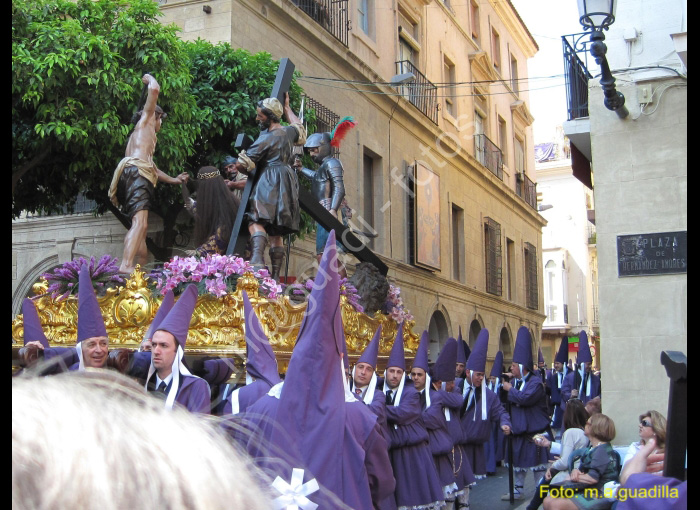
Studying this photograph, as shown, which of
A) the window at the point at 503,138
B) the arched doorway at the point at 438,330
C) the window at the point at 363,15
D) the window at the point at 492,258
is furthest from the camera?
the window at the point at 503,138

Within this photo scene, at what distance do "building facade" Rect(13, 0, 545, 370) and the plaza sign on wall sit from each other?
25.5 feet

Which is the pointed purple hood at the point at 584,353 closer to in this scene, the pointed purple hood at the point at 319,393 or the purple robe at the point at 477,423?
the purple robe at the point at 477,423

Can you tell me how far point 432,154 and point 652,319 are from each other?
15557 mm

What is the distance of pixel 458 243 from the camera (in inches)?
954

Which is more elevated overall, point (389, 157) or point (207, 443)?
point (389, 157)

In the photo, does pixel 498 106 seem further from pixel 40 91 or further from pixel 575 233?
pixel 40 91

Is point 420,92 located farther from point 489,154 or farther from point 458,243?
point 489,154

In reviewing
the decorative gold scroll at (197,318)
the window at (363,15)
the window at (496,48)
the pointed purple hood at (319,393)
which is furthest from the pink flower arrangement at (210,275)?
the window at (496,48)

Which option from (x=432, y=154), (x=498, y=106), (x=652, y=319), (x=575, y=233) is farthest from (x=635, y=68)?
(x=575, y=233)

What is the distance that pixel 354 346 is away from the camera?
9.31 m

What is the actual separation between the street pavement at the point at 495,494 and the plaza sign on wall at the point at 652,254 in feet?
10.6

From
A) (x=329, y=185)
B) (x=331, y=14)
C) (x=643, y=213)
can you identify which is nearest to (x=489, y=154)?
(x=331, y=14)

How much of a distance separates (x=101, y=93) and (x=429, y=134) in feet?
45.3

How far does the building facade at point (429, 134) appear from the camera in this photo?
1576cm
